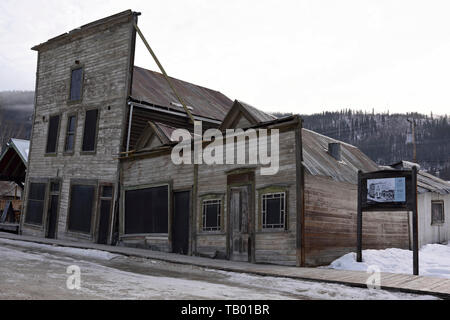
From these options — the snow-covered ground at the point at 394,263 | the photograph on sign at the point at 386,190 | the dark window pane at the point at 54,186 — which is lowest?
the snow-covered ground at the point at 394,263

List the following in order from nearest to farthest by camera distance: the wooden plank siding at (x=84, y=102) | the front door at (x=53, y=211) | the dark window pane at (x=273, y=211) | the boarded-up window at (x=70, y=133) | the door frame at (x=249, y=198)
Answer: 1. the dark window pane at (x=273, y=211)
2. the door frame at (x=249, y=198)
3. the wooden plank siding at (x=84, y=102)
4. the boarded-up window at (x=70, y=133)
5. the front door at (x=53, y=211)

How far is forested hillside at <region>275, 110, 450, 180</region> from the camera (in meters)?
112

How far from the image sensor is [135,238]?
1911 centimetres

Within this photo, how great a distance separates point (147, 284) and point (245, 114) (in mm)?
10491

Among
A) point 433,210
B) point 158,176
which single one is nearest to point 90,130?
point 158,176

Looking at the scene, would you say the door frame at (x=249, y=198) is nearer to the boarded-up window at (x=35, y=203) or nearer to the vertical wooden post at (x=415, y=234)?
the vertical wooden post at (x=415, y=234)

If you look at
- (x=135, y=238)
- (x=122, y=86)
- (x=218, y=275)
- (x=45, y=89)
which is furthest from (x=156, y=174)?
(x=45, y=89)

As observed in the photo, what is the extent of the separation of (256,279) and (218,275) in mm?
1239

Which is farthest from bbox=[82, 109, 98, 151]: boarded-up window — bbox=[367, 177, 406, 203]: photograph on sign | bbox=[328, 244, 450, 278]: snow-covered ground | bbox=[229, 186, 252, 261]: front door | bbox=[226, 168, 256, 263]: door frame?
bbox=[367, 177, 406, 203]: photograph on sign

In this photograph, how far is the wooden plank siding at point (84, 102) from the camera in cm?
2108

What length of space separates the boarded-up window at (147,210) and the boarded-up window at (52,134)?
678 cm

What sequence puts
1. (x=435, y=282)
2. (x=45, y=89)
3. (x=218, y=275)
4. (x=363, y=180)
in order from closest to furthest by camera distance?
(x=435, y=282) < (x=218, y=275) < (x=363, y=180) < (x=45, y=89)

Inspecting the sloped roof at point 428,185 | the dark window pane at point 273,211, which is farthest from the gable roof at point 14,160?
the sloped roof at point 428,185
